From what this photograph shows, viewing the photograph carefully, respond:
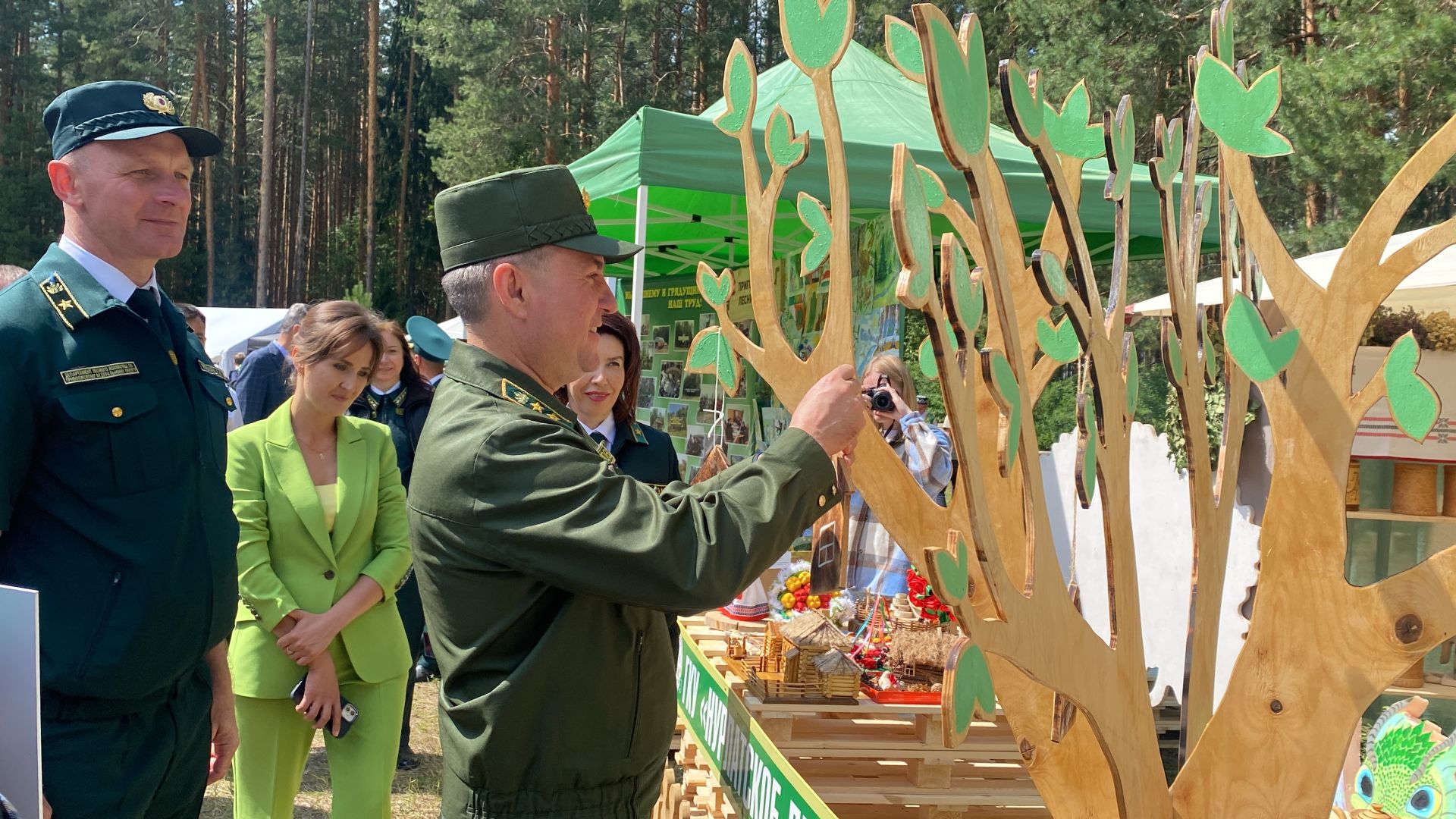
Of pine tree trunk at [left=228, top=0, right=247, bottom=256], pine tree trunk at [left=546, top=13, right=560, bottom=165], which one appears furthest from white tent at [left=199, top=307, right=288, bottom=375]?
pine tree trunk at [left=228, top=0, right=247, bottom=256]

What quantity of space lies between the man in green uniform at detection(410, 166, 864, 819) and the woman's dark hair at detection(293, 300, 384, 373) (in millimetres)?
1276

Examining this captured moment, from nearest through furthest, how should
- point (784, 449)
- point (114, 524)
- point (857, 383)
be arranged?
point (784, 449) → point (857, 383) → point (114, 524)

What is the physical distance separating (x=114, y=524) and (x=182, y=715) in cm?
37

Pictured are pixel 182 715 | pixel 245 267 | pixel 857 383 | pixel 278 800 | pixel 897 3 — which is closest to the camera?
pixel 857 383

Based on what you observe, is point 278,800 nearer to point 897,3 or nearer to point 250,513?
point 250,513

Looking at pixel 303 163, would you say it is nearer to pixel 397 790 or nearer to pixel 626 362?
pixel 397 790

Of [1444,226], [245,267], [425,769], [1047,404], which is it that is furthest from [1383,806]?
[245,267]

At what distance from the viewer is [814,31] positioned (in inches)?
67.4

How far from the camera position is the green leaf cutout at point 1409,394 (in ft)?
4.83

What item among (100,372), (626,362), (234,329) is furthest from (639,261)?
(234,329)

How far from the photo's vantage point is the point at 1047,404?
42.3 ft

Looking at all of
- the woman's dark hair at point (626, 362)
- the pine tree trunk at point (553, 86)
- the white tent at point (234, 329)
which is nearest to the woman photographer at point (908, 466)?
the woman's dark hair at point (626, 362)

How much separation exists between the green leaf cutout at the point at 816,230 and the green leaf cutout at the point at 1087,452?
49 cm

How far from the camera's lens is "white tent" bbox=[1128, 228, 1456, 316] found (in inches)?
167
